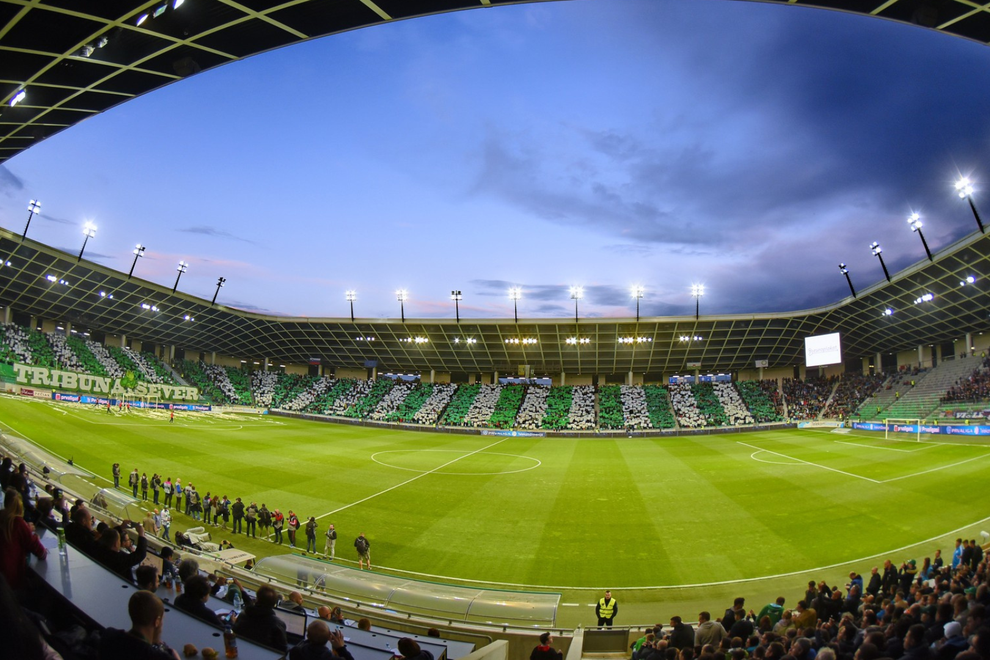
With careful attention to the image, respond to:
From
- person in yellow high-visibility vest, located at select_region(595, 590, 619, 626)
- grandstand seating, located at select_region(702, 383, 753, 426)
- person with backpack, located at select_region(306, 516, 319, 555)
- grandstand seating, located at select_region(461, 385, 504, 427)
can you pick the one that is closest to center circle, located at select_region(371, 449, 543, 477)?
person with backpack, located at select_region(306, 516, 319, 555)

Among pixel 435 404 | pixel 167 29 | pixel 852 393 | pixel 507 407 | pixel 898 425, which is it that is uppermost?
pixel 167 29

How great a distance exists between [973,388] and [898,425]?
691 centimetres

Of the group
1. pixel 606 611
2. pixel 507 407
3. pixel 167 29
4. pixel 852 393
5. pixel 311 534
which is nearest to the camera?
pixel 167 29

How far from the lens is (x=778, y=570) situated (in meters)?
15.4

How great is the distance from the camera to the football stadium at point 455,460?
21.6 ft

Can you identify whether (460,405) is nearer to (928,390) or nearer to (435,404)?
(435,404)

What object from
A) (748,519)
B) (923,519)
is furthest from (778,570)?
(923,519)

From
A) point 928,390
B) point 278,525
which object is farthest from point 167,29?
point 928,390

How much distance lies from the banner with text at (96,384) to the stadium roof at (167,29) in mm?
55340

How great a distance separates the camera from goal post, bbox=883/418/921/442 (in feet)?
140

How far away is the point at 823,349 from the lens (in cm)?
5512

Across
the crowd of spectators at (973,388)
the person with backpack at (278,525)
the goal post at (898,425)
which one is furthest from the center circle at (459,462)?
the crowd of spectators at (973,388)

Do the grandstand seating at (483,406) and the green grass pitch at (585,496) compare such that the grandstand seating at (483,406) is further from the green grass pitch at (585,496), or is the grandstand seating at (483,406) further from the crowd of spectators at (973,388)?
the crowd of spectators at (973,388)

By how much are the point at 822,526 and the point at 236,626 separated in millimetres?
22090
